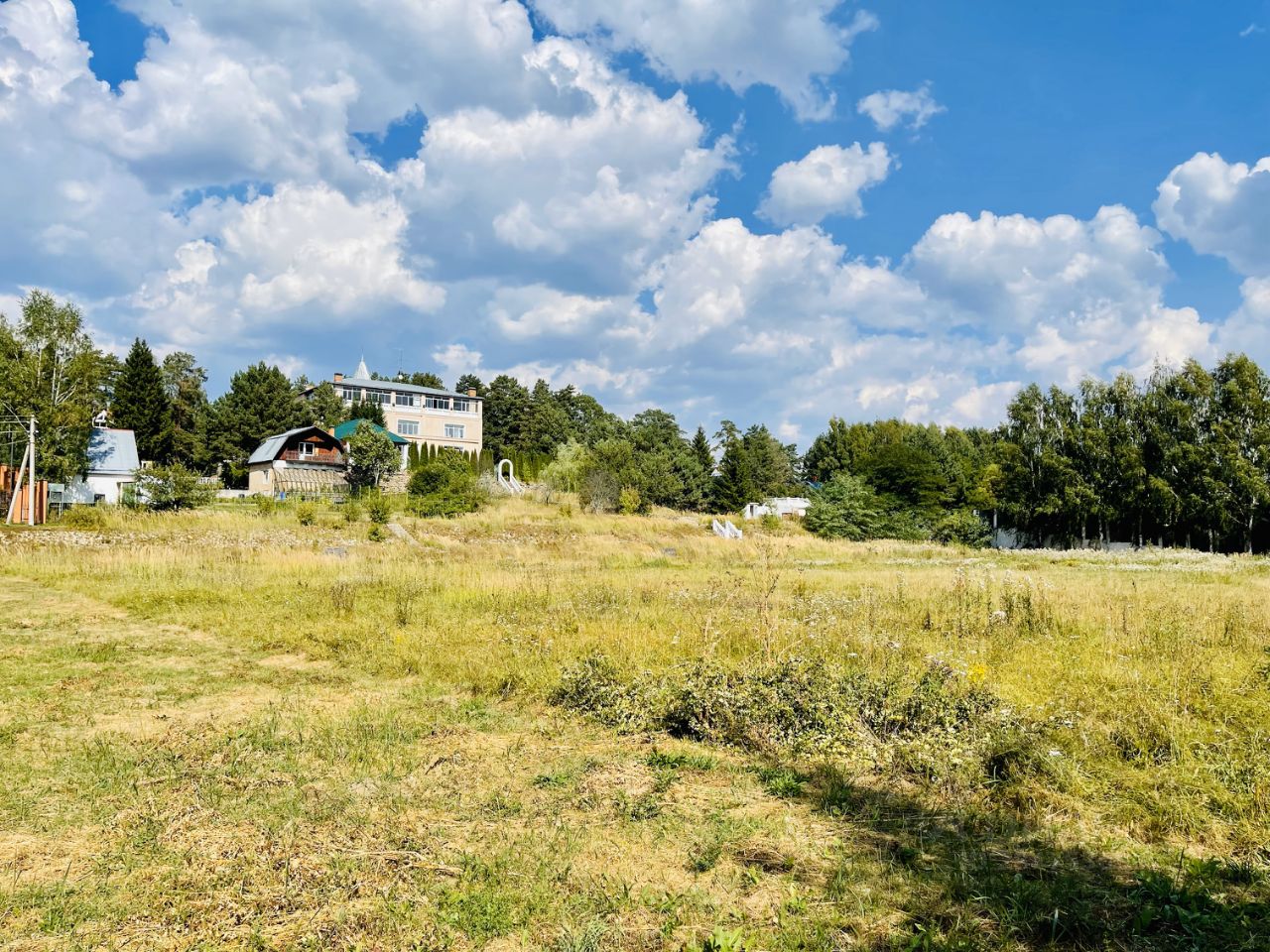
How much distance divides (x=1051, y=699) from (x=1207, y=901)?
11.3 feet

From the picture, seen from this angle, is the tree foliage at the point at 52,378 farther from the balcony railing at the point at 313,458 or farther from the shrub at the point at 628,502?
the shrub at the point at 628,502

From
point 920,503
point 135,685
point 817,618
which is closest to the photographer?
point 135,685

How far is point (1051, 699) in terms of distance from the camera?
6750 millimetres

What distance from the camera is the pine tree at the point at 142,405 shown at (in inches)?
2159

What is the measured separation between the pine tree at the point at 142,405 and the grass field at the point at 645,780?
5215cm

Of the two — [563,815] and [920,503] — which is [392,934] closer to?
[563,815]

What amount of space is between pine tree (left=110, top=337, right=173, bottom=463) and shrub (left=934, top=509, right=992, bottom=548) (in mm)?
59096

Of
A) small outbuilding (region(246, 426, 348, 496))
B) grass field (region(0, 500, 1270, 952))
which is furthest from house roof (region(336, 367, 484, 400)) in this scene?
grass field (region(0, 500, 1270, 952))

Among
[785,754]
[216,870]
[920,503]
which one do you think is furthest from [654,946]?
[920,503]

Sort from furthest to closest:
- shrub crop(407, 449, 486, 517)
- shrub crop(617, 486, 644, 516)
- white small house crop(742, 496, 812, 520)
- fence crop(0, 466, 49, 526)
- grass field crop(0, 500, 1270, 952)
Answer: white small house crop(742, 496, 812, 520) → shrub crop(617, 486, 644, 516) → shrub crop(407, 449, 486, 517) → fence crop(0, 466, 49, 526) → grass field crop(0, 500, 1270, 952)

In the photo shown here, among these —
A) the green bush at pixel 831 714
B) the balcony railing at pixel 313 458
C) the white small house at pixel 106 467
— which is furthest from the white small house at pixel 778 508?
the green bush at pixel 831 714

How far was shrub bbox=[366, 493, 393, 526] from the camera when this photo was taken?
111ft

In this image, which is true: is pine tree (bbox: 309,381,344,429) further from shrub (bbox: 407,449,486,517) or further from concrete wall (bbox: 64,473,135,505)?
shrub (bbox: 407,449,486,517)

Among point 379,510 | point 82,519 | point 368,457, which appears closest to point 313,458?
point 368,457
